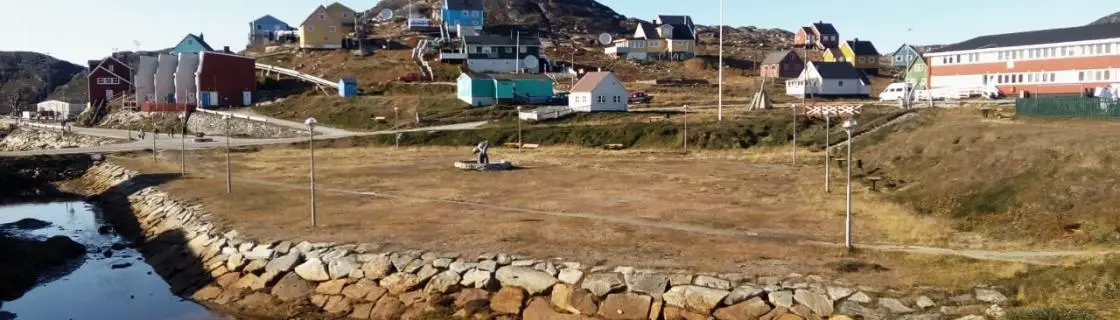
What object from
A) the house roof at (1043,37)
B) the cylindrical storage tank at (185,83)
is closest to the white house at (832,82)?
the house roof at (1043,37)

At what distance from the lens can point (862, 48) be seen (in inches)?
5212

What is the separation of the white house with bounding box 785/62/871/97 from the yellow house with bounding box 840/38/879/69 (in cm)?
3828

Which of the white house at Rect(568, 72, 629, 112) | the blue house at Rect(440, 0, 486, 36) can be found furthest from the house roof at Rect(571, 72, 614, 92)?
the blue house at Rect(440, 0, 486, 36)

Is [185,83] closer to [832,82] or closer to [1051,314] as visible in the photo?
[832,82]

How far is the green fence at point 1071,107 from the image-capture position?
40688 mm

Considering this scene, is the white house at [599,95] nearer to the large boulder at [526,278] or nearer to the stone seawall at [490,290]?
the stone seawall at [490,290]

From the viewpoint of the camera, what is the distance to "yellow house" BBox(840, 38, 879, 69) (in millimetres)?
130875

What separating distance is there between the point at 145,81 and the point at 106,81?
11.0 m

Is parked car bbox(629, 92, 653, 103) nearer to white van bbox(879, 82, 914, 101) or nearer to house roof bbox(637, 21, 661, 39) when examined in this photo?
white van bbox(879, 82, 914, 101)

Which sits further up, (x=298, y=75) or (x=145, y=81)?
(x=298, y=75)

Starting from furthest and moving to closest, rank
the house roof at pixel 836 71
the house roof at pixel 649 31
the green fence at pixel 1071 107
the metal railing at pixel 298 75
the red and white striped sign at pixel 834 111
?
the house roof at pixel 649 31
the metal railing at pixel 298 75
the house roof at pixel 836 71
the red and white striped sign at pixel 834 111
the green fence at pixel 1071 107

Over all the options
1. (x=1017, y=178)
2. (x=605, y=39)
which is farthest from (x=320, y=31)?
(x=1017, y=178)

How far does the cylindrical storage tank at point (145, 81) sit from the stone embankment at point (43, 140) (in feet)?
39.0

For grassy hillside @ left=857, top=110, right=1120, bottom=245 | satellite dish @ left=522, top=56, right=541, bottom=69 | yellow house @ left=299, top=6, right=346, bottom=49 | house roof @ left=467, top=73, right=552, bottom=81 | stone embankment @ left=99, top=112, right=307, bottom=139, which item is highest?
yellow house @ left=299, top=6, right=346, bottom=49
